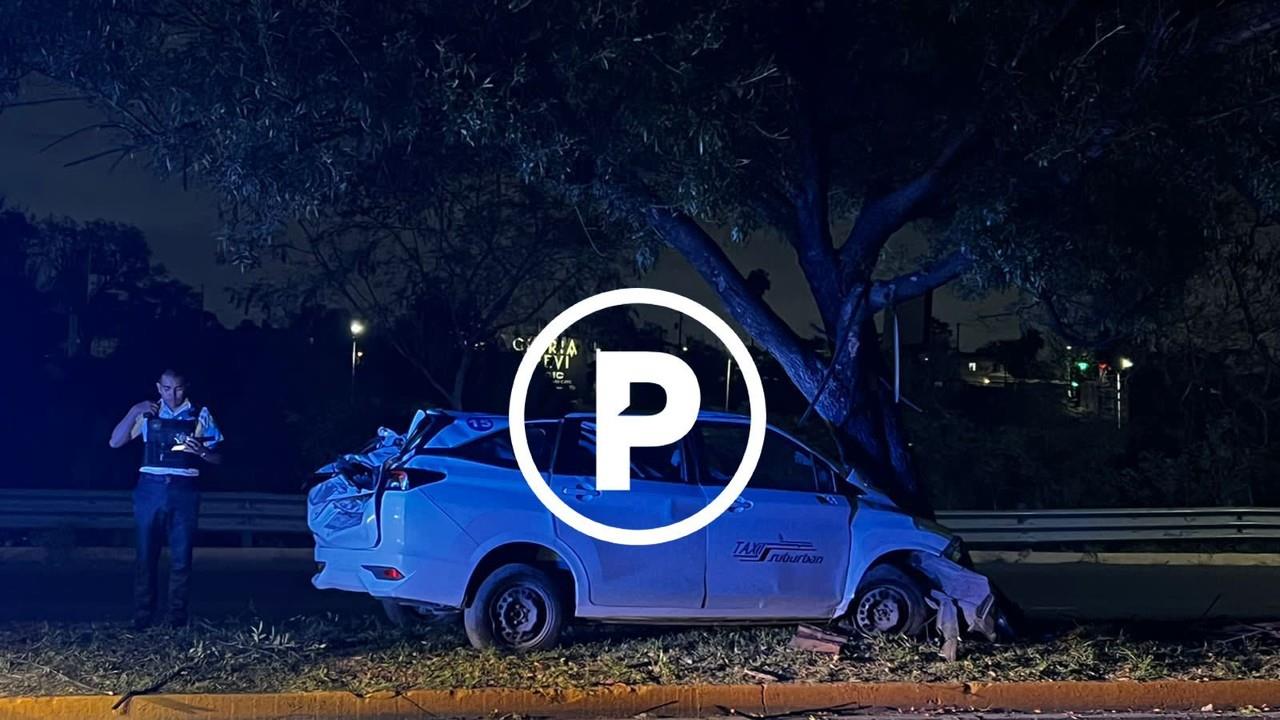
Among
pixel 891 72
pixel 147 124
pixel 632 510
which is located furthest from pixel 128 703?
pixel 891 72

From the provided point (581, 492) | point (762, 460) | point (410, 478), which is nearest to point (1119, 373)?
point (762, 460)

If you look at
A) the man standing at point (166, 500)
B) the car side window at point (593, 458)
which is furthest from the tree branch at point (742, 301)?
the man standing at point (166, 500)

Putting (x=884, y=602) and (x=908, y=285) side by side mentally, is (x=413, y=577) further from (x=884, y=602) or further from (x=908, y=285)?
(x=908, y=285)

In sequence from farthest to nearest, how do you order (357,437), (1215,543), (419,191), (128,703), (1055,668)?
(1215,543) → (357,437) → (419,191) → (1055,668) → (128,703)

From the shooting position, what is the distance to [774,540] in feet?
27.1

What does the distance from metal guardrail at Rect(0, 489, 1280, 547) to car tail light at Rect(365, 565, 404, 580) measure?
16.8 feet

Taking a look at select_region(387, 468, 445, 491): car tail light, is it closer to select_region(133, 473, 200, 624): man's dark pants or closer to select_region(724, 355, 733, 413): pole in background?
select_region(133, 473, 200, 624): man's dark pants

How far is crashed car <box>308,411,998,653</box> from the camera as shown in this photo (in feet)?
25.5

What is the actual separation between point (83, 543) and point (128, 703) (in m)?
7.63

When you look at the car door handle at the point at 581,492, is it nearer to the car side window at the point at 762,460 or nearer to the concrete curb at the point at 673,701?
the car side window at the point at 762,460

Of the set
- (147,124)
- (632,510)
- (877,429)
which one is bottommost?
(632,510)

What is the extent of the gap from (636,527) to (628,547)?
15 centimetres

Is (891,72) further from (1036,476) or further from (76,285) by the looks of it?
(76,285)

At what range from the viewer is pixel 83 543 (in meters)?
13.2
